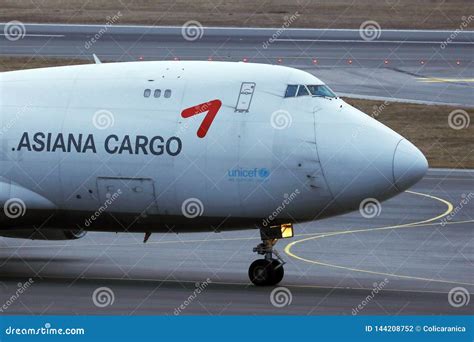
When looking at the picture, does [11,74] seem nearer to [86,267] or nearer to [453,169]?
[86,267]

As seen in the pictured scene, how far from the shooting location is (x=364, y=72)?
251ft

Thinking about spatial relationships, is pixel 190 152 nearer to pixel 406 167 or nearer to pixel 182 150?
pixel 182 150

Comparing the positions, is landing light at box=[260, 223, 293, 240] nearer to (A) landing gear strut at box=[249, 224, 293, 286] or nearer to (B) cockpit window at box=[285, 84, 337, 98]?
(A) landing gear strut at box=[249, 224, 293, 286]

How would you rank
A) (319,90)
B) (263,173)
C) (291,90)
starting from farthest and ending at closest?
(319,90) → (291,90) → (263,173)

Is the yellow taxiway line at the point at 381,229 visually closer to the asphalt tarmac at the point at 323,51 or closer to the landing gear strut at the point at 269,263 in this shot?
the landing gear strut at the point at 269,263

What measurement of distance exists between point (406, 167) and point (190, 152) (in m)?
5.06

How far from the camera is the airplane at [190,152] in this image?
30188 mm

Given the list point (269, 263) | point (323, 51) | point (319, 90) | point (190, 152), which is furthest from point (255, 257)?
point (323, 51)

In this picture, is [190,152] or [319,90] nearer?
[190,152]

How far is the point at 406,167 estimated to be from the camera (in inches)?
1172

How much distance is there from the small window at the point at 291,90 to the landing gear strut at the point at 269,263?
3.12m

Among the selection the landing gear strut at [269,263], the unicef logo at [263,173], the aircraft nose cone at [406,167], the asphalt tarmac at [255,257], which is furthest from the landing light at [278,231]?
the aircraft nose cone at [406,167]

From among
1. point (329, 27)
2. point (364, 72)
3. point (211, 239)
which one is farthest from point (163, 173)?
point (329, 27)

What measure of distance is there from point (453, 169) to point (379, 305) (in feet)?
82.3
